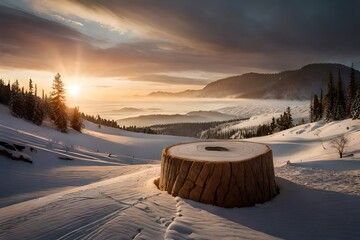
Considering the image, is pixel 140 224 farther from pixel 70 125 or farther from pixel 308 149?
pixel 70 125

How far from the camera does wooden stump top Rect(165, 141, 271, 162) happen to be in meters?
7.64

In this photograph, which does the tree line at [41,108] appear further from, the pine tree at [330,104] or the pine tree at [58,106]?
the pine tree at [330,104]

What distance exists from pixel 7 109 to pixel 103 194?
58951 millimetres

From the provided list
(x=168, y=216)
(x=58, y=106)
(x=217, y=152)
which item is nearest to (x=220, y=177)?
(x=217, y=152)

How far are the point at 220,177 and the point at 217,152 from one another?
1682mm

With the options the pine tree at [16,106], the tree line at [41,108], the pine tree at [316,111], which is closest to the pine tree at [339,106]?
the pine tree at [316,111]

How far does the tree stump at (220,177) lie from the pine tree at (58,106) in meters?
47.3

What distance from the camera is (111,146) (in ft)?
153

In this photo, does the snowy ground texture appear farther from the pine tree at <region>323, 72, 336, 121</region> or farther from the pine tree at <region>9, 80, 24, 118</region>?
the pine tree at <region>323, 72, 336, 121</region>

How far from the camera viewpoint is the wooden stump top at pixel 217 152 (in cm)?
764

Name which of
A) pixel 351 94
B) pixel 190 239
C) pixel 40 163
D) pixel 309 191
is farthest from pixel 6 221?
pixel 351 94

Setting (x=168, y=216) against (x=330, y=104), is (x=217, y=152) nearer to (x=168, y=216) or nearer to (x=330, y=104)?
(x=168, y=216)

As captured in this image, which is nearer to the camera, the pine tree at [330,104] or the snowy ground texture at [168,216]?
the snowy ground texture at [168,216]

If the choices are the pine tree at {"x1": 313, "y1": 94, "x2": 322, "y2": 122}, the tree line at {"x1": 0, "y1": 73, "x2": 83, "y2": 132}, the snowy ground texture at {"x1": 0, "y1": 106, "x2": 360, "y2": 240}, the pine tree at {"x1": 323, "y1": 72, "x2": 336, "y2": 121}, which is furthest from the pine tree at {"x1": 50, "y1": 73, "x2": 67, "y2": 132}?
the pine tree at {"x1": 313, "y1": 94, "x2": 322, "y2": 122}
